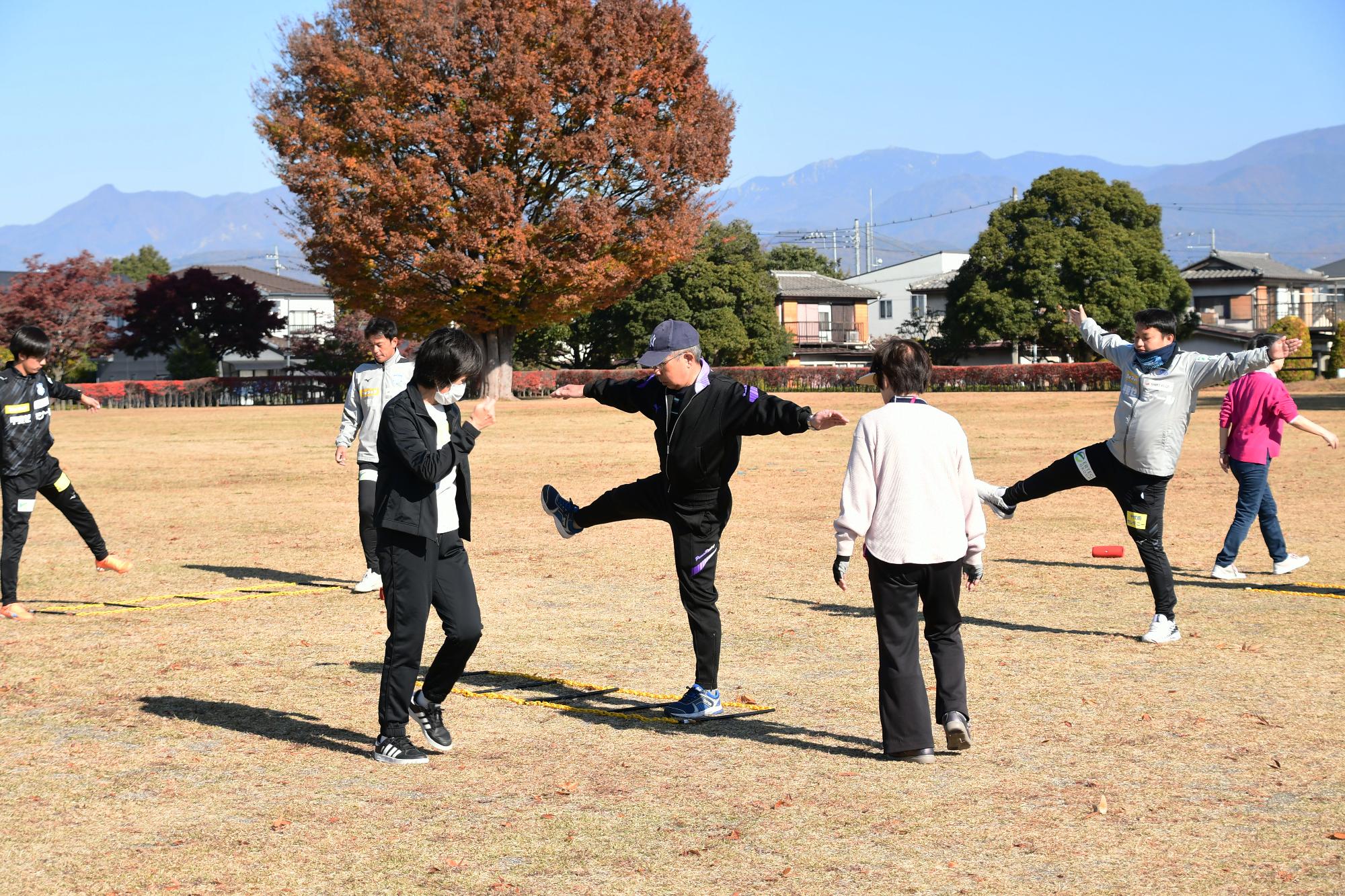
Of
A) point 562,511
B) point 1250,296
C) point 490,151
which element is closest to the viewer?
point 562,511

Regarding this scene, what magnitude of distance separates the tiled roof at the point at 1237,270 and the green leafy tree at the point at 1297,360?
1919cm

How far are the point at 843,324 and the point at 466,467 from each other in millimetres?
89286

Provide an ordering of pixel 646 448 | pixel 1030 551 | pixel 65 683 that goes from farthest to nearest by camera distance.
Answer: pixel 646 448
pixel 1030 551
pixel 65 683

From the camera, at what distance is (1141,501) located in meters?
8.43

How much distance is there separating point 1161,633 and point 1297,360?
5335cm

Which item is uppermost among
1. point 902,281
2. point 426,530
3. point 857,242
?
point 857,242

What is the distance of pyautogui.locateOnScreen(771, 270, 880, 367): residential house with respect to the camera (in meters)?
90.8

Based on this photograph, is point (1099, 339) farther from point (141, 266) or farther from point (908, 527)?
point (141, 266)

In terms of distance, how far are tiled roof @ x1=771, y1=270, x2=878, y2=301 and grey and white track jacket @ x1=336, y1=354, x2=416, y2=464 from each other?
79.3m

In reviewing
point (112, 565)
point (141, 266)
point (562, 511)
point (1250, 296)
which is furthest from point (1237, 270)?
point (141, 266)

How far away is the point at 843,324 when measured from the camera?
3696 inches

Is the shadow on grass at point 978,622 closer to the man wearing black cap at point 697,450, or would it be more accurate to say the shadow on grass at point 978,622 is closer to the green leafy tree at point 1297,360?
the man wearing black cap at point 697,450

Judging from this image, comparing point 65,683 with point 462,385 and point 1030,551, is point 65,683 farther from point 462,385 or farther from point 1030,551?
point 1030,551

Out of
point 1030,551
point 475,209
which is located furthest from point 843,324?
point 1030,551
